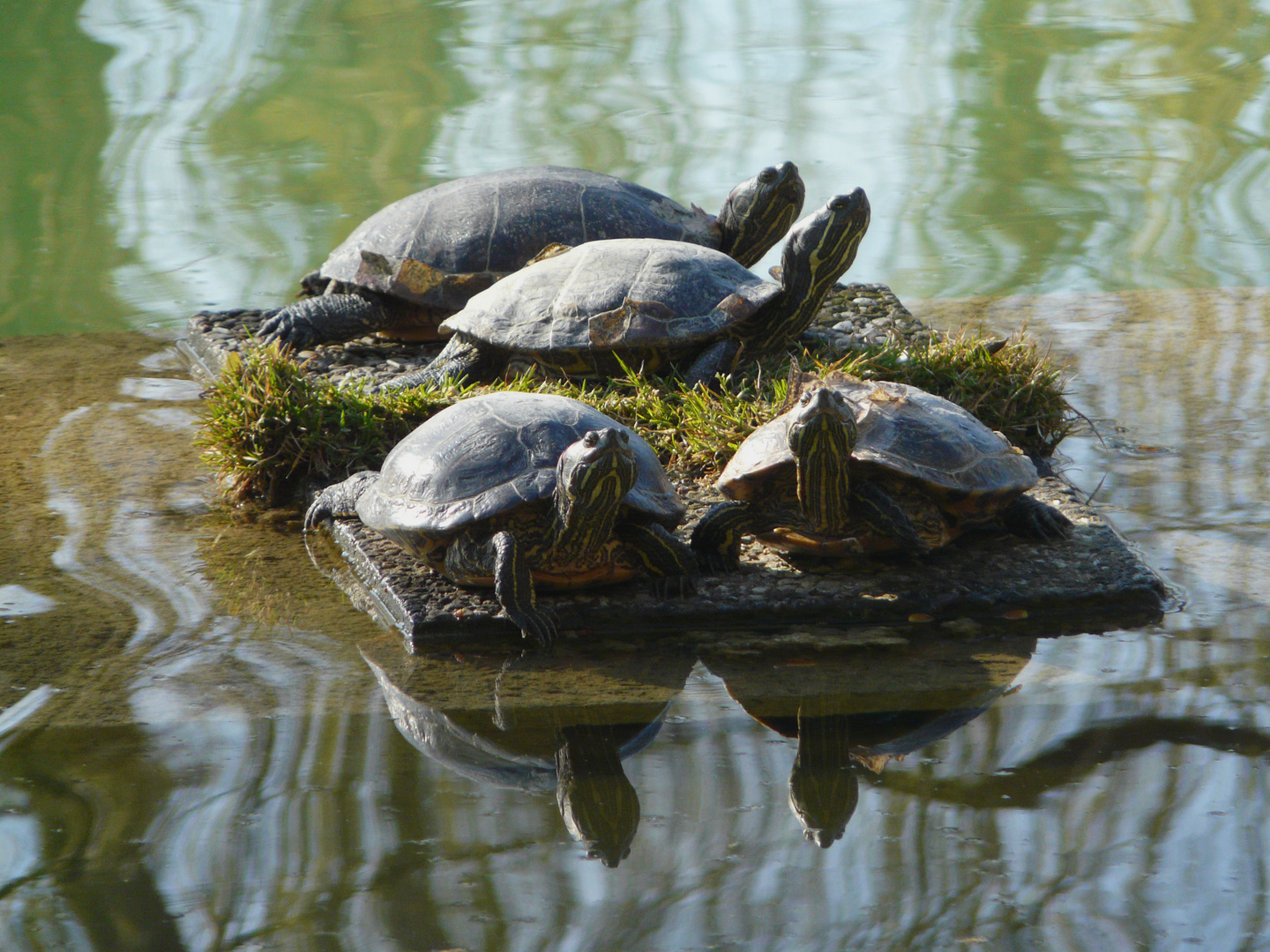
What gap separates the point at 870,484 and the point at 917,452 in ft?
0.49

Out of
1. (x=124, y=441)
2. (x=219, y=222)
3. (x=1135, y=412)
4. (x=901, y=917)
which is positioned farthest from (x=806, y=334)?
(x=219, y=222)

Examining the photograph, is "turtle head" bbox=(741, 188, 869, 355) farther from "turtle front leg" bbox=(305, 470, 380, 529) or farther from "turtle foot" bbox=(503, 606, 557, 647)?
"turtle foot" bbox=(503, 606, 557, 647)

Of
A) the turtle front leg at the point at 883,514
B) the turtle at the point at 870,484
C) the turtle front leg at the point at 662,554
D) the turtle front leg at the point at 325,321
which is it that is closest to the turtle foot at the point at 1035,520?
the turtle at the point at 870,484

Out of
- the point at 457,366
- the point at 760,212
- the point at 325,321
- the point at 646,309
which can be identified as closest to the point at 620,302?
the point at 646,309

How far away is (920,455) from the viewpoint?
10.9ft

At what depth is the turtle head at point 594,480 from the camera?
9.71 ft

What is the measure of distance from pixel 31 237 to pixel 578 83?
18.5 feet

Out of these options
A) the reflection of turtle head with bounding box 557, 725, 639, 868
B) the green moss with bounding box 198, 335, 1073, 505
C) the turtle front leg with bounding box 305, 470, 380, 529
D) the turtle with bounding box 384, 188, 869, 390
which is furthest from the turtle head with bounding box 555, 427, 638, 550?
the turtle with bounding box 384, 188, 869, 390

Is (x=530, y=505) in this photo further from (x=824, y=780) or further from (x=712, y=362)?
(x=712, y=362)

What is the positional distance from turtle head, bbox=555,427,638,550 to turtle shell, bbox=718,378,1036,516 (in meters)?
0.45

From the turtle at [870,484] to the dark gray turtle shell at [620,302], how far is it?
116 centimetres

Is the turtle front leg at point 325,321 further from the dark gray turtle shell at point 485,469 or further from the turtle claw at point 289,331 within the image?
the dark gray turtle shell at point 485,469

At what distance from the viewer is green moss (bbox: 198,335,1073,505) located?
4.18 m

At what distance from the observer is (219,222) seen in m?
8.55
